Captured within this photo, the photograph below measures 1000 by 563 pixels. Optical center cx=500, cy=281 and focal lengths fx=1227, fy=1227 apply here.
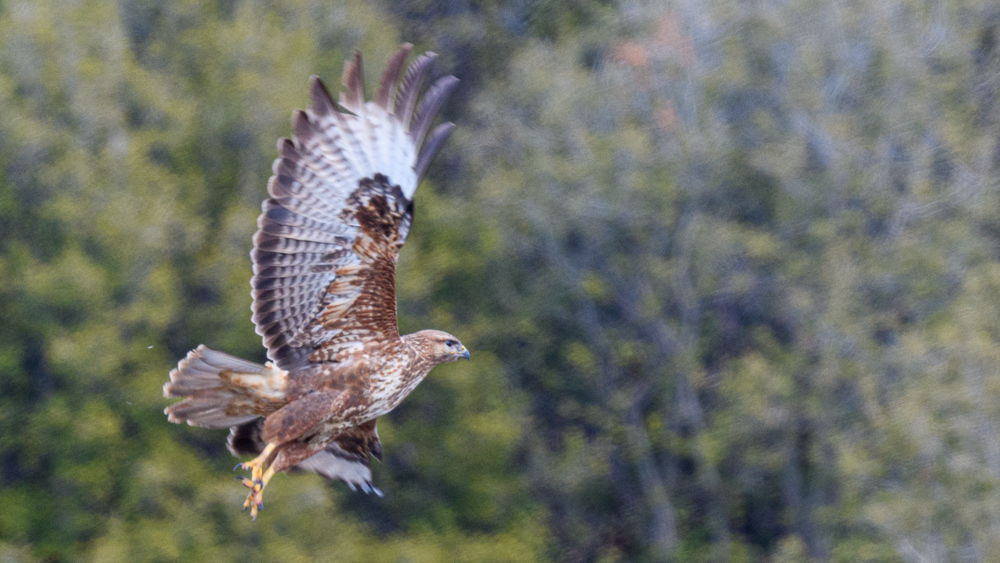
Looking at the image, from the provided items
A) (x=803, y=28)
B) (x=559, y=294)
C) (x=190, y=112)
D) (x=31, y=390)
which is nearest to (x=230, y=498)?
(x=31, y=390)

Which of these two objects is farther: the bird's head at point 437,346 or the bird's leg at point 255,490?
the bird's head at point 437,346

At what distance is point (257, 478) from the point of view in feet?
18.2

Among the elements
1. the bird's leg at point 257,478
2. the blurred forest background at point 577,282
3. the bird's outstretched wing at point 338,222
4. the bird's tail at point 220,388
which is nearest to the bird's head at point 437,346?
the bird's outstretched wing at point 338,222

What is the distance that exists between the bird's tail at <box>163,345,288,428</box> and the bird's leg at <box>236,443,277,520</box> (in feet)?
1.04

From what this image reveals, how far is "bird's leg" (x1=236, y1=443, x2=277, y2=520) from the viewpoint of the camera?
5.43m

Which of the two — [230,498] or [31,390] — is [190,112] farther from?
[230,498]

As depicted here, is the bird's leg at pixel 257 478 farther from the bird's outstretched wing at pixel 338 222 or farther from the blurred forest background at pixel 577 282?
the blurred forest background at pixel 577 282

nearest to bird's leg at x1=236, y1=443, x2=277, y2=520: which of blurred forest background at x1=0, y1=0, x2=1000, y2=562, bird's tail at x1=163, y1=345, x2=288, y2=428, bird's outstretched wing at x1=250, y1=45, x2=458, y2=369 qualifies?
bird's tail at x1=163, y1=345, x2=288, y2=428

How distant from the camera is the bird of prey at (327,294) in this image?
572 centimetres

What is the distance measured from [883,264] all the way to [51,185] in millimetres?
10515

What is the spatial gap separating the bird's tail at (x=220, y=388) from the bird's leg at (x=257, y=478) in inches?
12.5

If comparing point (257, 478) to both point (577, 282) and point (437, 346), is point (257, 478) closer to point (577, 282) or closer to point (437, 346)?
point (437, 346)

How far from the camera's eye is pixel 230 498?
1290 centimetres

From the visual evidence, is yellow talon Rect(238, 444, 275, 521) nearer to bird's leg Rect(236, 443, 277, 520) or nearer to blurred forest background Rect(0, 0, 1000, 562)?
bird's leg Rect(236, 443, 277, 520)
